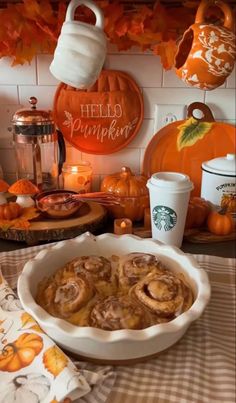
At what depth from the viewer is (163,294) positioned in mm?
560

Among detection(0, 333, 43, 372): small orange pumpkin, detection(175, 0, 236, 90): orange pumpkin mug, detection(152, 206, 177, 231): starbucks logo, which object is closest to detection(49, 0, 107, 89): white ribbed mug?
detection(175, 0, 236, 90): orange pumpkin mug

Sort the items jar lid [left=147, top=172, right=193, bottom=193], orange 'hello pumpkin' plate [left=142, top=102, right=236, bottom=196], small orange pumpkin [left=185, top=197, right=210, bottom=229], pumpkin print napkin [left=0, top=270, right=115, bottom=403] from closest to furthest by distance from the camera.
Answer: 1. pumpkin print napkin [left=0, top=270, right=115, bottom=403]
2. jar lid [left=147, top=172, right=193, bottom=193]
3. small orange pumpkin [left=185, top=197, right=210, bottom=229]
4. orange 'hello pumpkin' plate [left=142, top=102, right=236, bottom=196]

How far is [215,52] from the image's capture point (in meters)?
0.70

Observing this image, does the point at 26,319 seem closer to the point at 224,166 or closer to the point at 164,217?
the point at 164,217

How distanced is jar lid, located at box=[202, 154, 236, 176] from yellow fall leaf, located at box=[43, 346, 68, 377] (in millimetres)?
531

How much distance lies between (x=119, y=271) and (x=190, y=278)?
0.36ft

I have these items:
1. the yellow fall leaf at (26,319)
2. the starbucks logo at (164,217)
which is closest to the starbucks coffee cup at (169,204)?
the starbucks logo at (164,217)

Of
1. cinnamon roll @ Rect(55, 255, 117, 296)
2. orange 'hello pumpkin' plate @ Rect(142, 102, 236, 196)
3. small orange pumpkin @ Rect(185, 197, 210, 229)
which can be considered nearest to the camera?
cinnamon roll @ Rect(55, 255, 117, 296)

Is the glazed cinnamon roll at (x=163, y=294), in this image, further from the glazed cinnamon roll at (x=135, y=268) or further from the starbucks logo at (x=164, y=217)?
the starbucks logo at (x=164, y=217)

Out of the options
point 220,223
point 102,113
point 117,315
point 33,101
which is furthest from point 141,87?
point 117,315

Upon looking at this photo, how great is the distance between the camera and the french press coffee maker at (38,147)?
0.90m

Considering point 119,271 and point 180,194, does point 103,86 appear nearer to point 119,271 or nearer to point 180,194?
point 180,194

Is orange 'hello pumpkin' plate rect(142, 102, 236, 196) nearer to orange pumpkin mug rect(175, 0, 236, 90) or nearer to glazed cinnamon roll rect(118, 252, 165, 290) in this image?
orange pumpkin mug rect(175, 0, 236, 90)

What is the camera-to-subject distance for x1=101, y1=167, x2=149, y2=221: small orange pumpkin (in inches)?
36.2
